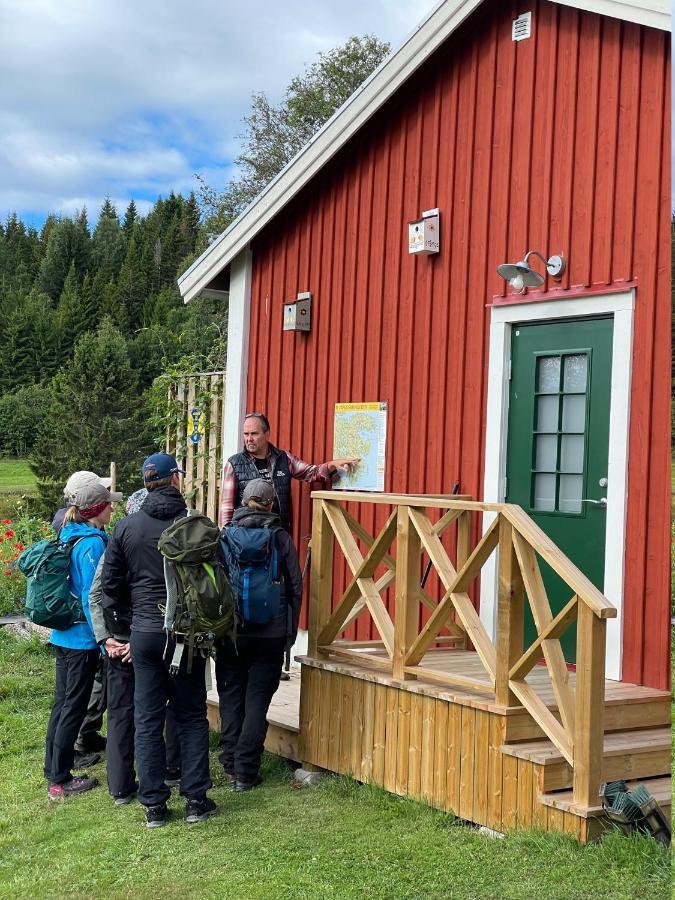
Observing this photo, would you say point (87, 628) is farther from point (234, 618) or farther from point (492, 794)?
point (492, 794)

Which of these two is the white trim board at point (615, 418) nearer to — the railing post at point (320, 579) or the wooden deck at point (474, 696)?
the wooden deck at point (474, 696)

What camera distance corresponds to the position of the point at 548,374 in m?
6.45

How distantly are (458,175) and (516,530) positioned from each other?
3.11 m

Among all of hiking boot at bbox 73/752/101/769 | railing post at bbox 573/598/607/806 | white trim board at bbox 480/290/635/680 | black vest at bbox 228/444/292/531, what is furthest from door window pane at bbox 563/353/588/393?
hiking boot at bbox 73/752/101/769

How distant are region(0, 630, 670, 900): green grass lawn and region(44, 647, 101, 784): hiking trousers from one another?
20 cm

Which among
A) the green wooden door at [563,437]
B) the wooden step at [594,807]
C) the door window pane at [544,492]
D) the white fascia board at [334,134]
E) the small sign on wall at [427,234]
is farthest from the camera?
the small sign on wall at [427,234]

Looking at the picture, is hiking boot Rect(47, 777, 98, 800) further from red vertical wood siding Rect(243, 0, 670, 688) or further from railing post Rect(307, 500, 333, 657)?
red vertical wood siding Rect(243, 0, 670, 688)

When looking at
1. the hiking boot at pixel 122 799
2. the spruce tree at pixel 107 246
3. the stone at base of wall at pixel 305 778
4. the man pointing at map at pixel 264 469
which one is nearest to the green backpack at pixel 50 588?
the hiking boot at pixel 122 799

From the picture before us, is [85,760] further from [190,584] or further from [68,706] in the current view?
[190,584]

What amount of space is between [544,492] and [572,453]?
319mm

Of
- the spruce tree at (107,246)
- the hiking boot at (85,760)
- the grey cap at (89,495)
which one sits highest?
the spruce tree at (107,246)

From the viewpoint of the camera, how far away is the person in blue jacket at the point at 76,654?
6.08m

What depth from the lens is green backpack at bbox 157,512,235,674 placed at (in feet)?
17.6

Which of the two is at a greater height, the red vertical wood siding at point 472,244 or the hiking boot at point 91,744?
the red vertical wood siding at point 472,244
